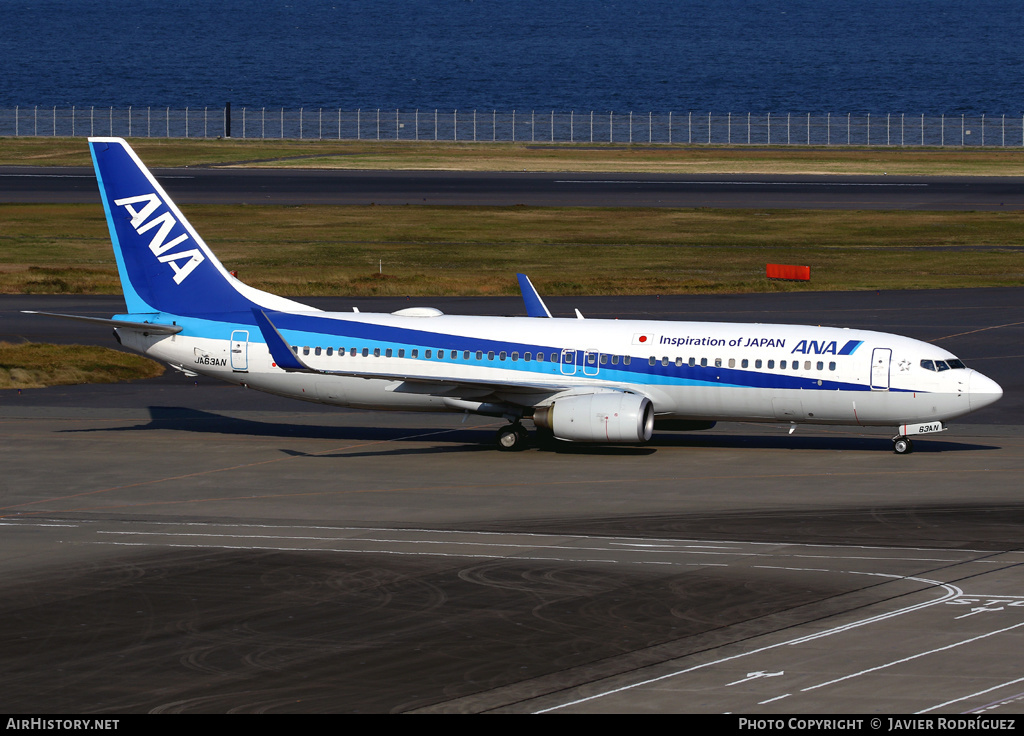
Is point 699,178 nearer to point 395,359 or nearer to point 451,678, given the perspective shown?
point 395,359

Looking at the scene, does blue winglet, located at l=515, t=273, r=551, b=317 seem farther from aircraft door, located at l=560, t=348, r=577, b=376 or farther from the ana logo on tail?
the ana logo on tail

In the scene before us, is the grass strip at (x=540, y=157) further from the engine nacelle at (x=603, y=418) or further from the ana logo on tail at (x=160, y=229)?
the engine nacelle at (x=603, y=418)

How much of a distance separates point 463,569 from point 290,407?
2686cm

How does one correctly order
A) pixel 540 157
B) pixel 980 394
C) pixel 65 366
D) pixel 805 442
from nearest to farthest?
1. pixel 980 394
2. pixel 805 442
3. pixel 65 366
4. pixel 540 157

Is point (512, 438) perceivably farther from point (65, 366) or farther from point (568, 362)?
point (65, 366)

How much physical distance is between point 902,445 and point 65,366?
38.2 metres

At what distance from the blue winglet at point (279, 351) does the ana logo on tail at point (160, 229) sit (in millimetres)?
5772

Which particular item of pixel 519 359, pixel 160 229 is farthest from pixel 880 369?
pixel 160 229

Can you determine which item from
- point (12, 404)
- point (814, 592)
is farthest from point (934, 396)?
point (12, 404)

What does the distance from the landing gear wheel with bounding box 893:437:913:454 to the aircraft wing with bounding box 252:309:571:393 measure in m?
11.5

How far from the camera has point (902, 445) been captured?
48125 mm

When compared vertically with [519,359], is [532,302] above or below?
above

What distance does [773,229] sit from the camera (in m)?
110

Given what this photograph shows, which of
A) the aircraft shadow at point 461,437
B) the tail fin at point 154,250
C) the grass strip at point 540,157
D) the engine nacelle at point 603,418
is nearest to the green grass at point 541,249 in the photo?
the aircraft shadow at point 461,437
